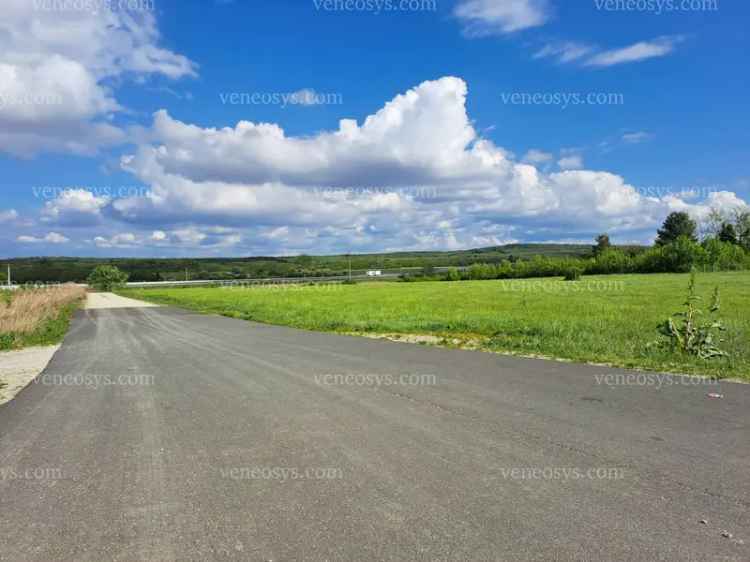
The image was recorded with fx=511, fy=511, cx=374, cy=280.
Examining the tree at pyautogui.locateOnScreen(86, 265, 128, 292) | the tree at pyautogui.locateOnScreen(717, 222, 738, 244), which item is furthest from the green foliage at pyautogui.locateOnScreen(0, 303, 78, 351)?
the tree at pyautogui.locateOnScreen(717, 222, 738, 244)

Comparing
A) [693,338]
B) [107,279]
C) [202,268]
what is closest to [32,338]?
[693,338]

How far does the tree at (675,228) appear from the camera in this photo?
385 feet

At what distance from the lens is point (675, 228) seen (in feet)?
391

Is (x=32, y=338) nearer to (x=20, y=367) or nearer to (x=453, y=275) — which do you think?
(x=20, y=367)

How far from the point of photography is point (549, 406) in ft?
24.6

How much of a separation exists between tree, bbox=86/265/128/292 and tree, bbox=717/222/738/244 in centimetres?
13113

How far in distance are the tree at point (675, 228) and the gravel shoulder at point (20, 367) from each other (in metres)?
125

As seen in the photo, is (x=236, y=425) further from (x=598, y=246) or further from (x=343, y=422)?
(x=598, y=246)

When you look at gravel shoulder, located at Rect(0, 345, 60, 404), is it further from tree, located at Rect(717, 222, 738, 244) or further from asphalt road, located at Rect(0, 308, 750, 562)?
tree, located at Rect(717, 222, 738, 244)

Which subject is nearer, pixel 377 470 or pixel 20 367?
pixel 377 470

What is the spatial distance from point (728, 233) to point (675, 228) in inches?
606

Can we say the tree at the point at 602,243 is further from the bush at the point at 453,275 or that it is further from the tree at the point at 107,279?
the tree at the point at 107,279

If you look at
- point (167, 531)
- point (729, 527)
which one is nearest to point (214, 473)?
point (167, 531)

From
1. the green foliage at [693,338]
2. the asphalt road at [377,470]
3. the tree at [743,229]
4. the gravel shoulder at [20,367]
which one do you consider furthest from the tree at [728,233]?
the gravel shoulder at [20,367]
